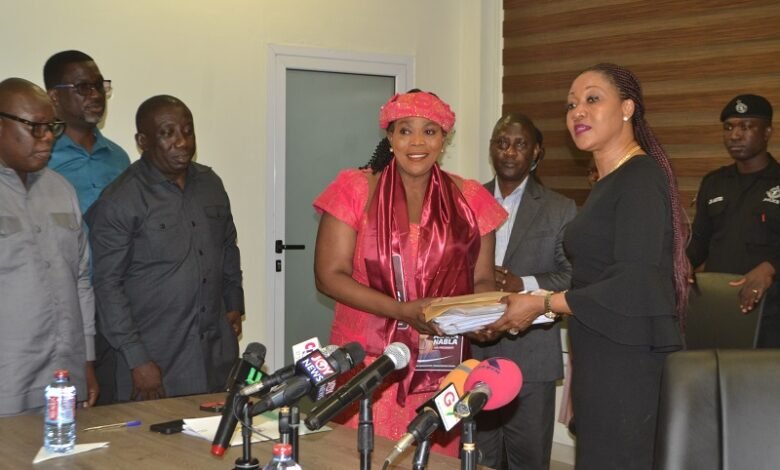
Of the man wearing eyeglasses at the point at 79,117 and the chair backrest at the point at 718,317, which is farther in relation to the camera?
the man wearing eyeglasses at the point at 79,117

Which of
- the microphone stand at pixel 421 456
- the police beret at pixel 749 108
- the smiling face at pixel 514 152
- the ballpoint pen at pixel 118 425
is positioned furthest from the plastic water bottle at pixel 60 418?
the police beret at pixel 749 108

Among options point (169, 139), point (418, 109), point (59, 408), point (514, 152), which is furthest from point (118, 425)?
point (514, 152)

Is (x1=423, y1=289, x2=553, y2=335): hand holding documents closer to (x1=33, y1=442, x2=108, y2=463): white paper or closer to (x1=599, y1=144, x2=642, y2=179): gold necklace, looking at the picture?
(x1=599, y1=144, x2=642, y2=179): gold necklace

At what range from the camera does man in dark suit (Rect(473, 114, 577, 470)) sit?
407 cm

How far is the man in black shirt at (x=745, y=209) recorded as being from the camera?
4.61m

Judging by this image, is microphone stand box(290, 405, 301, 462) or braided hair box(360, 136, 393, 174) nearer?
microphone stand box(290, 405, 301, 462)

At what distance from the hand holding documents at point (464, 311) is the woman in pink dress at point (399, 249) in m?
0.09

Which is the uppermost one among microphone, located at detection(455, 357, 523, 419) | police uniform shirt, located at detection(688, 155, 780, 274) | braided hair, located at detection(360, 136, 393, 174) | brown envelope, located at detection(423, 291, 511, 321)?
braided hair, located at detection(360, 136, 393, 174)

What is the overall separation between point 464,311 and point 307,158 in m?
3.36

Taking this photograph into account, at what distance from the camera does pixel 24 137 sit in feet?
10.9

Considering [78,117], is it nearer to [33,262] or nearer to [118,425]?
[33,262]

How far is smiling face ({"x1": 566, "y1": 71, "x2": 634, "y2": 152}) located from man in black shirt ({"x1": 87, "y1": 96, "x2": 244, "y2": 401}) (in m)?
1.84

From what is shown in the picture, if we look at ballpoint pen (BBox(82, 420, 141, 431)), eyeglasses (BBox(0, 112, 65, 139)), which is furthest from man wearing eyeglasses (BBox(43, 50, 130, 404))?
ballpoint pen (BBox(82, 420, 141, 431))

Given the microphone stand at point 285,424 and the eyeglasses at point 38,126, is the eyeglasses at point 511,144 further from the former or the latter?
the microphone stand at point 285,424
